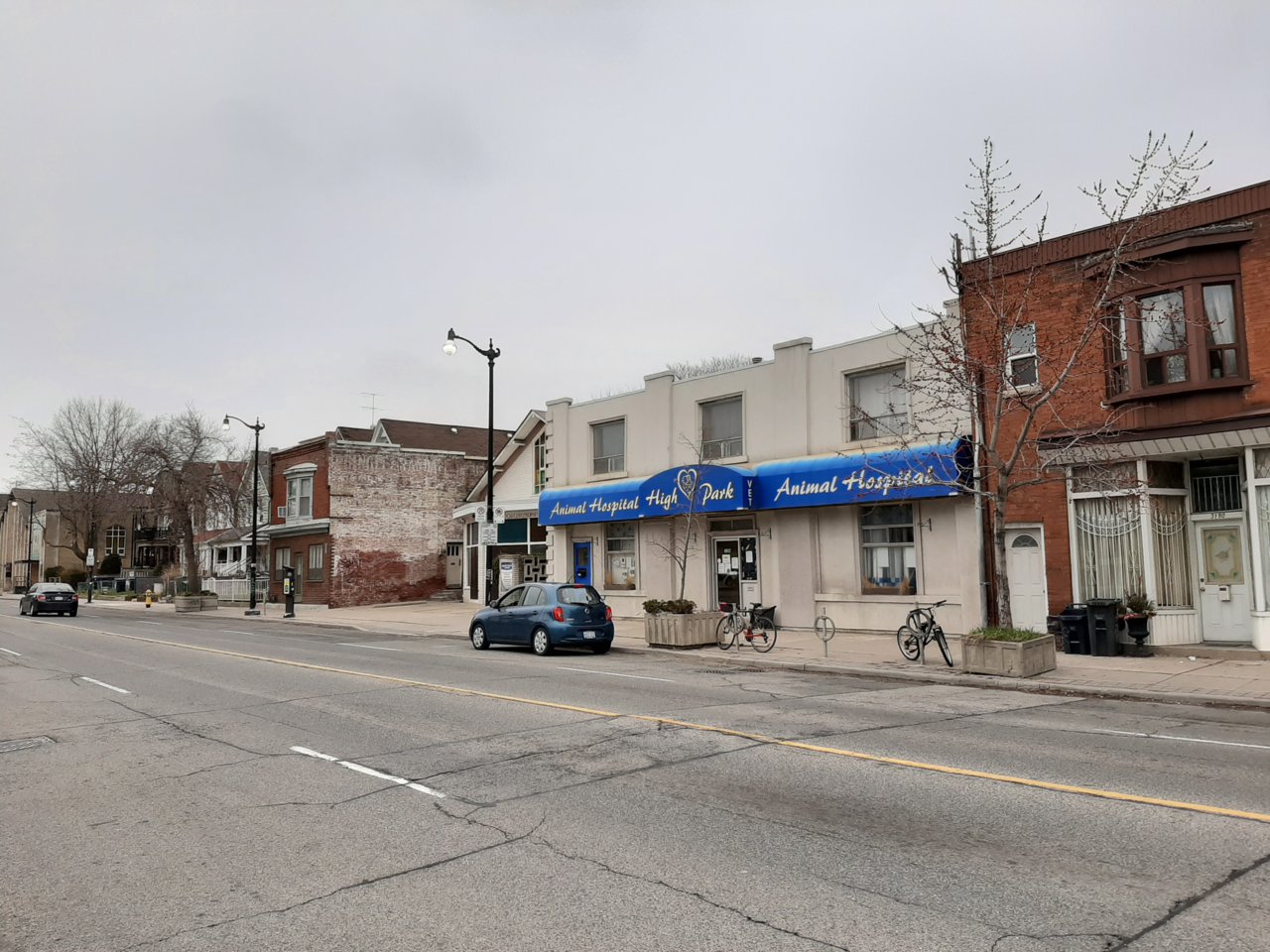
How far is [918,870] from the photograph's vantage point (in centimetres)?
504

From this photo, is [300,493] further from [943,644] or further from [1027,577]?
[943,644]

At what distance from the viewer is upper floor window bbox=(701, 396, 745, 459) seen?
78.3ft

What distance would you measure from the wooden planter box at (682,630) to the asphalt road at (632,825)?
780cm

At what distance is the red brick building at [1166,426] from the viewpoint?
15.5 meters

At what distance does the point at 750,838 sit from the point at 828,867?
2.24 ft

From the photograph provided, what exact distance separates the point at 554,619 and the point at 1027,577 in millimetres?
9701

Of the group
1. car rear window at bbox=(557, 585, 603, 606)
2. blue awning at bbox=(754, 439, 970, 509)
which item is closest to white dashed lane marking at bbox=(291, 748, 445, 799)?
car rear window at bbox=(557, 585, 603, 606)

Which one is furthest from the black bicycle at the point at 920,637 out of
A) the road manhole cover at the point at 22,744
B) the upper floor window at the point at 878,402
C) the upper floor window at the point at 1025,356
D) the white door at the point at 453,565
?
the white door at the point at 453,565

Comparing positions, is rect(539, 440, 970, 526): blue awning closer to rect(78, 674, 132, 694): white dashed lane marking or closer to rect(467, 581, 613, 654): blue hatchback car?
rect(467, 581, 613, 654): blue hatchback car

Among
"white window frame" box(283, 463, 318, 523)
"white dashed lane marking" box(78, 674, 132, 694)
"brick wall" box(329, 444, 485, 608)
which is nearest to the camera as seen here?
"white dashed lane marking" box(78, 674, 132, 694)

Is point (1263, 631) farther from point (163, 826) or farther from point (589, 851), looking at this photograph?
point (163, 826)

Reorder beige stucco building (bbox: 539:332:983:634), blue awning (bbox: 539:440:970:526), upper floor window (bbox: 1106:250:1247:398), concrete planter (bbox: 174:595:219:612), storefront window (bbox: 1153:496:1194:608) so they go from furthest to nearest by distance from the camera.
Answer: concrete planter (bbox: 174:595:219:612), beige stucco building (bbox: 539:332:983:634), blue awning (bbox: 539:440:970:526), storefront window (bbox: 1153:496:1194:608), upper floor window (bbox: 1106:250:1247:398)

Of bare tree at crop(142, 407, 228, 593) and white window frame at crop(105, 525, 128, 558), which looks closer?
bare tree at crop(142, 407, 228, 593)

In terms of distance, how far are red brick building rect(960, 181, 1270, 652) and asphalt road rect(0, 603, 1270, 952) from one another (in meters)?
5.97
